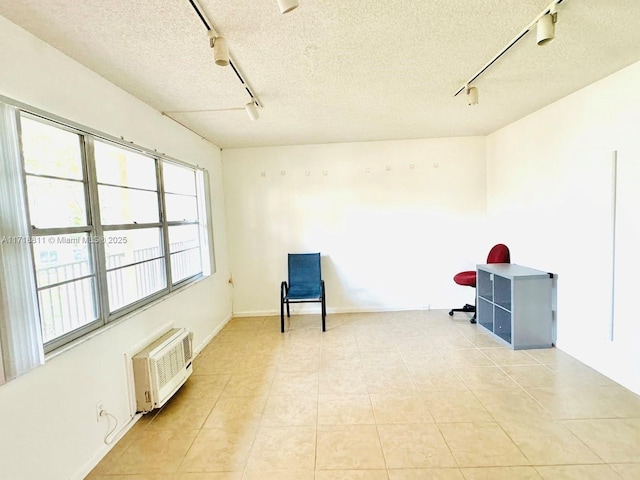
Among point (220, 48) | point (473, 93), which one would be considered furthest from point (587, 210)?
point (220, 48)

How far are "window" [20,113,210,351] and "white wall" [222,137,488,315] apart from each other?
1636mm

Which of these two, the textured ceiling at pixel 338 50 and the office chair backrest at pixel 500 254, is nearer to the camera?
the textured ceiling at pixel 338 50

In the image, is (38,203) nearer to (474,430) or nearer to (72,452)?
(72,452)

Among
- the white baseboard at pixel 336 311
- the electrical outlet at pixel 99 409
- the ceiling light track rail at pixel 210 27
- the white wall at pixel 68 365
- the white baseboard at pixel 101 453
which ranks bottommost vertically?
the white baseboard at pixel 101 453

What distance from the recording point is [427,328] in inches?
152

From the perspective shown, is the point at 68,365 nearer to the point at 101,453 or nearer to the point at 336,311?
the point at 101,453

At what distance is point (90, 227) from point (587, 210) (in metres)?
3.87

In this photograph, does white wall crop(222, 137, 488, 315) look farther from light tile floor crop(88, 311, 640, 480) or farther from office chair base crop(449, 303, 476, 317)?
light tile floor crop(88, 311, 640, 480)

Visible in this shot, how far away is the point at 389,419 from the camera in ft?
7.14

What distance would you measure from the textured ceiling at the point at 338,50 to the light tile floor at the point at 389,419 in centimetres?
244

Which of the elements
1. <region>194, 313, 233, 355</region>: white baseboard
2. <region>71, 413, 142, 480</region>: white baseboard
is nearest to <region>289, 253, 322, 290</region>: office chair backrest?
<region>194, 313, 233, 355</region>: white baseboard

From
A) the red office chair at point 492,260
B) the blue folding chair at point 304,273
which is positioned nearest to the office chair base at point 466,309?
the red office chair at point 492,260

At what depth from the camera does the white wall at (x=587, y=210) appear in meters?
2.38

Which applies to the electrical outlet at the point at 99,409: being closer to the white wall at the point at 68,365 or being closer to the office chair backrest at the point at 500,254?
the white wall at the point at 68,365
